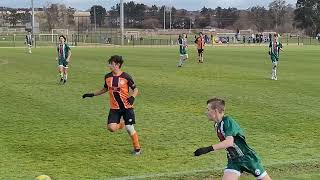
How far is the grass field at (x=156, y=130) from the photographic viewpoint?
9203 millimetres

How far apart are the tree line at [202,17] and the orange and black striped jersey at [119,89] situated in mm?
114440

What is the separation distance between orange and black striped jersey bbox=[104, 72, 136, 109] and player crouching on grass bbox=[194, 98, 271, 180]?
380 cm

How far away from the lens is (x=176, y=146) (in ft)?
35.8

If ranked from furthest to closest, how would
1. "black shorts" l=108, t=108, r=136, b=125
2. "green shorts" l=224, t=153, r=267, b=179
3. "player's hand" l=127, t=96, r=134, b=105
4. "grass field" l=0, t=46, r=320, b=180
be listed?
"black shorts" l=108, t=108, r=136, b=125
"player's hand" l=127, t=96, r=134, b=105
"grass field" l=0, t=46, r=320, b=180
"green shorts" l=224, t=153, r=267, b=179

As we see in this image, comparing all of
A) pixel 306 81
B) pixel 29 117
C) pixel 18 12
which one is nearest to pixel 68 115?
pixel 29 117

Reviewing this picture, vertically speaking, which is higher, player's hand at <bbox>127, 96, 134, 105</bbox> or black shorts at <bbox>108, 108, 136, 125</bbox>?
player's hand at <bbox>127, 96, 134, 105</bbox>

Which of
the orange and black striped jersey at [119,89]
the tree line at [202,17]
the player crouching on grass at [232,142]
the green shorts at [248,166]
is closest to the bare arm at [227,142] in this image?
the player crouching on grass at [232,142]

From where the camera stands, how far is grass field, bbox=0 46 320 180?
9.20m

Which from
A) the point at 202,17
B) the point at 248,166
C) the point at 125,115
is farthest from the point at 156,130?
the point at 202,17

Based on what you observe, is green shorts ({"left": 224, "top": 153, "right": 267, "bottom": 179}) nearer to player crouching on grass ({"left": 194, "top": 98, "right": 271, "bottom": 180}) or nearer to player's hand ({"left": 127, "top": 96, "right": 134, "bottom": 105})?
player crouching on grass ({"left": 194, "top": 98, "right": 271, "bottom": 180})

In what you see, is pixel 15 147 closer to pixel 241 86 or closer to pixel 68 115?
pixel 68 115

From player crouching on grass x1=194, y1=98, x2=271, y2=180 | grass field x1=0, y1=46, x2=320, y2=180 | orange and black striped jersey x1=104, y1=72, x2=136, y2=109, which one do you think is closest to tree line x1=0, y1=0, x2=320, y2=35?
grass field x1=0, y1=46, x2=320, y2=180

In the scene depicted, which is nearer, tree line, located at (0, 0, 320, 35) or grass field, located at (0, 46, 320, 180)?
grass field, located at (0, 46, 320, 180)

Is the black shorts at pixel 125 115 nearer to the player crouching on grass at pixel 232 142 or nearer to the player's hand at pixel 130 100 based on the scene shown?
the player's hand at pixel 130 100
